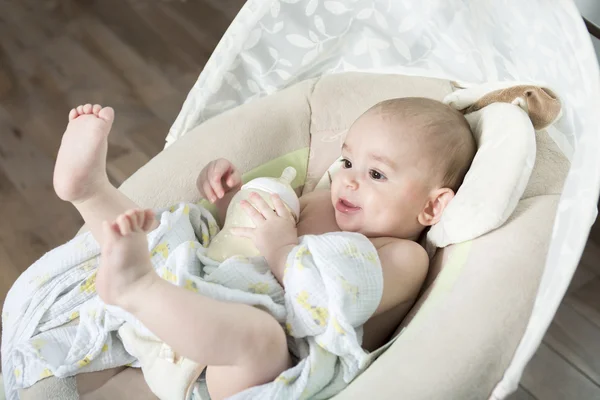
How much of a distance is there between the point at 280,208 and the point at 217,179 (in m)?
0.14

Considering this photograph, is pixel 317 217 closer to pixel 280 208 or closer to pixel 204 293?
pixel 280 208

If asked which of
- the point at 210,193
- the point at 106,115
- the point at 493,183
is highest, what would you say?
the point at 493,183

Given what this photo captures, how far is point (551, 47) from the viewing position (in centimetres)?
95

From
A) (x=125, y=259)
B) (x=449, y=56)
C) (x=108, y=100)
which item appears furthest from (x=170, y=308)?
(x=108, y=100)

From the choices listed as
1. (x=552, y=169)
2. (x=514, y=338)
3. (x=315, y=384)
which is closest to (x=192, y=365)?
(x=315, y=384)

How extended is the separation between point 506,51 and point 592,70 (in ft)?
0.88

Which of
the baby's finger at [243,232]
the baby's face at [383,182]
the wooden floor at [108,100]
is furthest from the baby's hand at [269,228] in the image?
the wooden floor at [108,100]

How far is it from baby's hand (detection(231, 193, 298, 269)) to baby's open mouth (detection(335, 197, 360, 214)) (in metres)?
0.08

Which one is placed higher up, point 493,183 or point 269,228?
point 493,183

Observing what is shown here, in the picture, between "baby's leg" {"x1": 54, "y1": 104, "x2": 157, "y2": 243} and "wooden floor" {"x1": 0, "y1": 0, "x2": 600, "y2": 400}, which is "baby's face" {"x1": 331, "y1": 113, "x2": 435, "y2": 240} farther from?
"wooden floor" {"x1": 0, "y1": 0, "x2": 600, "y2": 400}

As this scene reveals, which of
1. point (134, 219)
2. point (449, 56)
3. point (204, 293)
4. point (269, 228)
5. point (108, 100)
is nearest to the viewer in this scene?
point (134, 219)

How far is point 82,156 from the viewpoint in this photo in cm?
96

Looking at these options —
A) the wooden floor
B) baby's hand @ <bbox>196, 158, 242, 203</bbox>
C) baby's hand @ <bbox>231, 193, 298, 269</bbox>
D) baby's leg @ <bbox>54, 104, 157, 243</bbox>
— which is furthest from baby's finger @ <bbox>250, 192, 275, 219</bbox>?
the wooden floor

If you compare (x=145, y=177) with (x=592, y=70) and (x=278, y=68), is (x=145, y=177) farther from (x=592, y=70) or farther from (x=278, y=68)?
(x=592, y=70)
